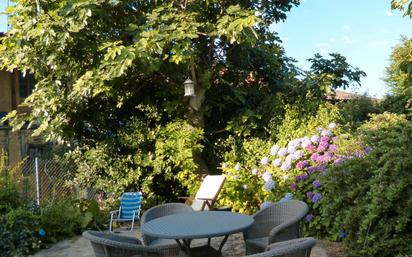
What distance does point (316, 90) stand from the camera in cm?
877

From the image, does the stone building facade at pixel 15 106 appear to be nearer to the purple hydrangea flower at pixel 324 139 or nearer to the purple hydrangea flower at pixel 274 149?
the purple hydrangea flower at pixel 274 149

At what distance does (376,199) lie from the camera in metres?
4.59

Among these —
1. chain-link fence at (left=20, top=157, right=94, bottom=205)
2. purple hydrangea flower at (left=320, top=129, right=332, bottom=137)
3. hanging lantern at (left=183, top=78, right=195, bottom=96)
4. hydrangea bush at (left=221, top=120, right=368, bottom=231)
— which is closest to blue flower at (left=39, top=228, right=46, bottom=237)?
chain-link fence at (left=20, top=157, right=94, bottom=205)

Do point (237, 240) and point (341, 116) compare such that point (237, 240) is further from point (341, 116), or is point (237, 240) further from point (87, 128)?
point (87, 128)

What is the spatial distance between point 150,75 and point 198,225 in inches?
218

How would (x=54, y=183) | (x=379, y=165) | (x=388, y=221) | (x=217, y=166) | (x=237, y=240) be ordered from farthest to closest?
(x=217, y=166) < (x=54, y=183) < (x=237, y=240) < (x=379, y=165) < (x=388, y=221)

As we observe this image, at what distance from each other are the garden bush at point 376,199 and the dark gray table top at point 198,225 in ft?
4.40

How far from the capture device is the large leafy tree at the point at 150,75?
7.43 meters

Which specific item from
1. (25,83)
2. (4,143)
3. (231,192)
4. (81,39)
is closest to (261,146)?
(231,192)

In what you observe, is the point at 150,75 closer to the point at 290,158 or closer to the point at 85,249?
the point at 290,158

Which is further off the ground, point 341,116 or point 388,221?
point 341,116

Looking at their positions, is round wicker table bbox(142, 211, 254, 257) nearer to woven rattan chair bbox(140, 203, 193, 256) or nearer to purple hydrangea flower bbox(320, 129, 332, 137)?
woven rattan chair bbox(140, 203, 193, 256)

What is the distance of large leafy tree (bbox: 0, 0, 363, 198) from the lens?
24.4 ft

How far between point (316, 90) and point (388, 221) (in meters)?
→ 4.38
